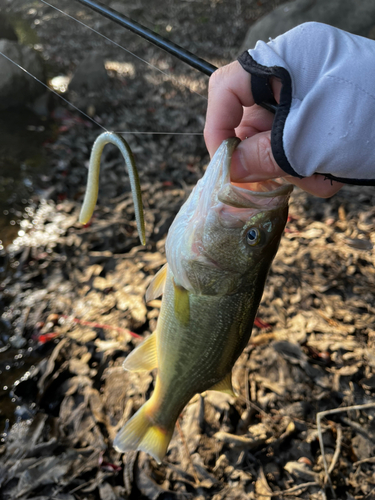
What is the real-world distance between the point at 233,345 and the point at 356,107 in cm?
127

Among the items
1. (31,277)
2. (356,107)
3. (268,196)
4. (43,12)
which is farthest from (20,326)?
(43,12)

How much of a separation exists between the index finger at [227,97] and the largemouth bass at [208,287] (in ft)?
0.35

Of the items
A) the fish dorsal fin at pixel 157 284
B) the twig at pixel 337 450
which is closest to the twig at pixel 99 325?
the fish dorsal fin at pixel 157 284

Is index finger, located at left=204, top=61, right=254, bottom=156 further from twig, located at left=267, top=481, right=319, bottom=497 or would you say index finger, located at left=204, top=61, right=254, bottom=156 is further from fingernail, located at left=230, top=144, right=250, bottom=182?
twig, located at left=267, top=481, right=319, bottom=497

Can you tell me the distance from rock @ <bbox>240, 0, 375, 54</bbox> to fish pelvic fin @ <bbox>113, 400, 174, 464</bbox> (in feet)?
25.3

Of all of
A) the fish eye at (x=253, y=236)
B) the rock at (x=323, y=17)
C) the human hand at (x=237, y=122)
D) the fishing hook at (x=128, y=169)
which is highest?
the rock at (x=323, y=17)

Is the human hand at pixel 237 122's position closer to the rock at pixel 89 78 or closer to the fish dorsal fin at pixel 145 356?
the fish dorsal fin at pixel 145 356

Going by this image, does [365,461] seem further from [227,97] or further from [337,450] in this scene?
[227,97]

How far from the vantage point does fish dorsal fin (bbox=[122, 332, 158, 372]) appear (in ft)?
7.65

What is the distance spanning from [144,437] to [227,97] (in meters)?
1.98

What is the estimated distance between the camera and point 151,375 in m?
3.26

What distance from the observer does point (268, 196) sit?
1.71 m

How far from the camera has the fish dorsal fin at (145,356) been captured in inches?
91.8

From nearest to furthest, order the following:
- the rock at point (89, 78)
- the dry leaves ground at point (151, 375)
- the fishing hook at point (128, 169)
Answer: the fishing hook at point (128, 169), the dry leaves ground at point (151, 375), the rock at point (89, 78)
